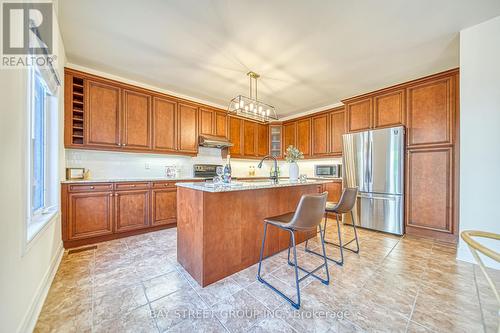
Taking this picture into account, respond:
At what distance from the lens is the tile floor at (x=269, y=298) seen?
4.43ft

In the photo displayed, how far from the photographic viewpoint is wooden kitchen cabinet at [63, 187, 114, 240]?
102 inches

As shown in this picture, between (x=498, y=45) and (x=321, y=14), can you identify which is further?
(x=498, y=45)

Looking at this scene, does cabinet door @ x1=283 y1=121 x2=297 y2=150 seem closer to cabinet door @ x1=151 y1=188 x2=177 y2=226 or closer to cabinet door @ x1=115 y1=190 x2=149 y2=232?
cabinet door @ x1=151 y1=188 x2=177 y2=226

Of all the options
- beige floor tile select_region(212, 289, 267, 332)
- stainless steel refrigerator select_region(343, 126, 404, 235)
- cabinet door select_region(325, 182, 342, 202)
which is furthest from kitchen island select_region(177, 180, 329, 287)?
cabinet door select_region(325, 182, 342, 202)

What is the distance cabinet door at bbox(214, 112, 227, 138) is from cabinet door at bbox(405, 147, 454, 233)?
12.2 feet

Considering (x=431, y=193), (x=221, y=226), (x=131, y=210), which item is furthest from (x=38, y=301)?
(x=431, y=193)

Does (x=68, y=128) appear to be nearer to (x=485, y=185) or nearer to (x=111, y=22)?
(x=111, y=22)

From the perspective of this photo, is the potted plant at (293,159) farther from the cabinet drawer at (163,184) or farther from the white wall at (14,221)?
the white wall at (14,221)

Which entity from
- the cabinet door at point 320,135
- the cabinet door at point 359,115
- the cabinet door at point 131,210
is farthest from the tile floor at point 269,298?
the cabinet door at point 320,135

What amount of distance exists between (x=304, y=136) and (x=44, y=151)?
4897 mm

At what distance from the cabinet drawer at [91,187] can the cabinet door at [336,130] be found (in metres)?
4.51

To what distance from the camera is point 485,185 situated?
216 centimetres

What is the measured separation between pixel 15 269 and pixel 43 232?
0.68 meters

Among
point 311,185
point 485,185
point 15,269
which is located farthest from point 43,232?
point 485,185
